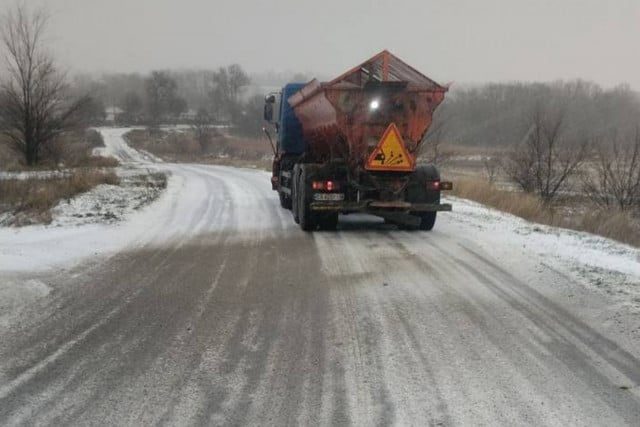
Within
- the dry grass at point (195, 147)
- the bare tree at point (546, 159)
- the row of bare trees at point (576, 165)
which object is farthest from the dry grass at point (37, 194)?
the dry grass at point (195, 147)

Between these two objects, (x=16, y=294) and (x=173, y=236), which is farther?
(x=173, y=236)

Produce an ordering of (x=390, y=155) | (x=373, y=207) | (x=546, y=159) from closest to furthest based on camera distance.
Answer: (x=390, y=155)
(x=373, y=207)
(x=546, y=159)

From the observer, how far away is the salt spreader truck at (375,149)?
31.0 feet

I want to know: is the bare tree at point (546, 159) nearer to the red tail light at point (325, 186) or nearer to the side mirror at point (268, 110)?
the side mirror at point (268, 110)

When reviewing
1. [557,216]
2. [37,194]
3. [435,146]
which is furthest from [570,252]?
[435,146]

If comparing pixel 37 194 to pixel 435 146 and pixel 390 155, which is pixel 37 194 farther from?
pixel 435 146

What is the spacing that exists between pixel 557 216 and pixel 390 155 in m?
7.02

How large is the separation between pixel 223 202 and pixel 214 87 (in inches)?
5127

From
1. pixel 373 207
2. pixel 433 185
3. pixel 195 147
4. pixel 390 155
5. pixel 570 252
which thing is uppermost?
pixel 195 147

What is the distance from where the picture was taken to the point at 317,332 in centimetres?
479

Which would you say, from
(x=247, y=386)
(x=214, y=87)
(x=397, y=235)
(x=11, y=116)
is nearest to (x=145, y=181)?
(x=11, y=116)

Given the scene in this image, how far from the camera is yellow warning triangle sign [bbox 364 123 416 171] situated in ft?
31.1

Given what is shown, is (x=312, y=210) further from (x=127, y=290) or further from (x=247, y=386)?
(x=247, y=386)

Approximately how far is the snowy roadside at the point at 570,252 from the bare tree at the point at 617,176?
854 cm
